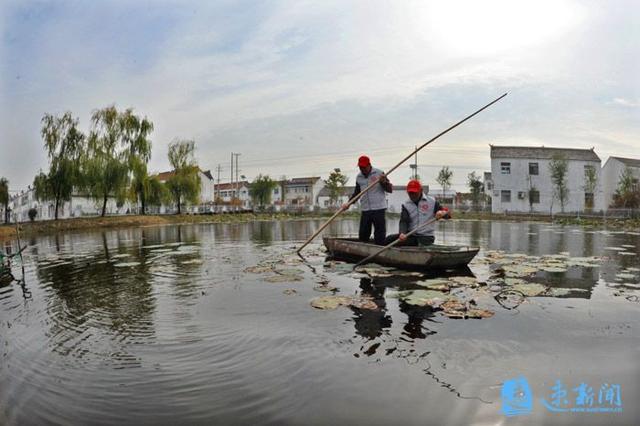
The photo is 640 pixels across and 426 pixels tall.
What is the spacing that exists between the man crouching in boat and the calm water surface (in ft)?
7.39

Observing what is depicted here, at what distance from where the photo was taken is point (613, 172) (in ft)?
158

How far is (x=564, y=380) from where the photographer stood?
374 cm

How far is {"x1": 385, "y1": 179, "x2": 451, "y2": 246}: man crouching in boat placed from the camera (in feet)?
30.4

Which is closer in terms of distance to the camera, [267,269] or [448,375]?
[448,375]

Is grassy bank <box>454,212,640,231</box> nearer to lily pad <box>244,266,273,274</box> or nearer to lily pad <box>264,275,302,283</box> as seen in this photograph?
lily pad <box>244,266,273,274</box>

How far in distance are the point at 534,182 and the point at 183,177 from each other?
36.8 meters

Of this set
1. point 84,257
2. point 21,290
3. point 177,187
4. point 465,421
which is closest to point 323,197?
point 177,187

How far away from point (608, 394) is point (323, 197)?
74698 mm

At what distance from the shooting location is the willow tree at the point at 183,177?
4331 cm

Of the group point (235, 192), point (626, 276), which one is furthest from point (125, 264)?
point (235, 192)

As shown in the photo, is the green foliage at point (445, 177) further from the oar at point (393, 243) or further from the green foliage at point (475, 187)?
the oar at point (393, 243)

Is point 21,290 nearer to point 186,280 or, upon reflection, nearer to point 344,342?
point 186,280

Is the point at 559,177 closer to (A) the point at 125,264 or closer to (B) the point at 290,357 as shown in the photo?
(A) the point at 125,264

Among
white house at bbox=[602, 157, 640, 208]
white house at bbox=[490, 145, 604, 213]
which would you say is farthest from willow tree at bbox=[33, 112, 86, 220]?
white house at bbox=[602, 157, 640, 208]
